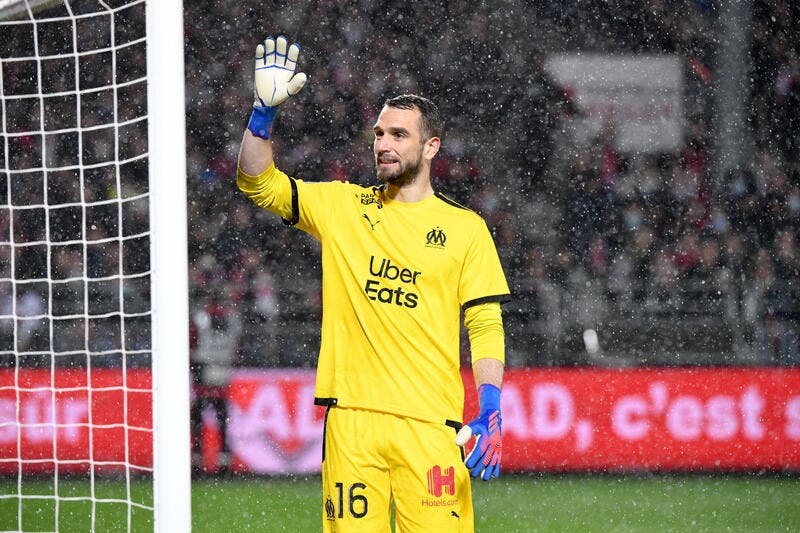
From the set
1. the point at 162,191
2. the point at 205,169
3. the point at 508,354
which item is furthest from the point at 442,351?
the point at 205,169

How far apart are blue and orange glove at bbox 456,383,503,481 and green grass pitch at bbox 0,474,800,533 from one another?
10.8ft

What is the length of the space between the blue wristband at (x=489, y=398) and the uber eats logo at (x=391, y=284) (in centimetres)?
30

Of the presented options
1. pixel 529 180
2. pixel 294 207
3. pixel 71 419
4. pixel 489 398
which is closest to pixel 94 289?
pixel 71 419

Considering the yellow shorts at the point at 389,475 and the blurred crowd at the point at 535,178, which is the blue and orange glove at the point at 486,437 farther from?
the blurred crowd at the point at 535,178

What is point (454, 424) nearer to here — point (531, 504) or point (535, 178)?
point (531, 504)

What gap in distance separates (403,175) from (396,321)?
1.37 feet

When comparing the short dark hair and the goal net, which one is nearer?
the goal net

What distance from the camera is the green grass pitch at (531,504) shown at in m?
6.21

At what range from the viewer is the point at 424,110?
127 inches

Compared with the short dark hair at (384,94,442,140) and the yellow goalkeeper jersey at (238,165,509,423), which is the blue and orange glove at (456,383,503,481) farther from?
the short dark hair at (384,94,442,140)

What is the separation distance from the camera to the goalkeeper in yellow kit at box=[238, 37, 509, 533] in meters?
3.05

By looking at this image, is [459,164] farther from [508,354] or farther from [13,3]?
[13,3]

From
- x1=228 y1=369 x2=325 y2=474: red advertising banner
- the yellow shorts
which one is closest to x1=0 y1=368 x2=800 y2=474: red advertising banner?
x1=228 y1=369 x2=325 y2=474: red advertising banner

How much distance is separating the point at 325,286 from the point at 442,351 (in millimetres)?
382
